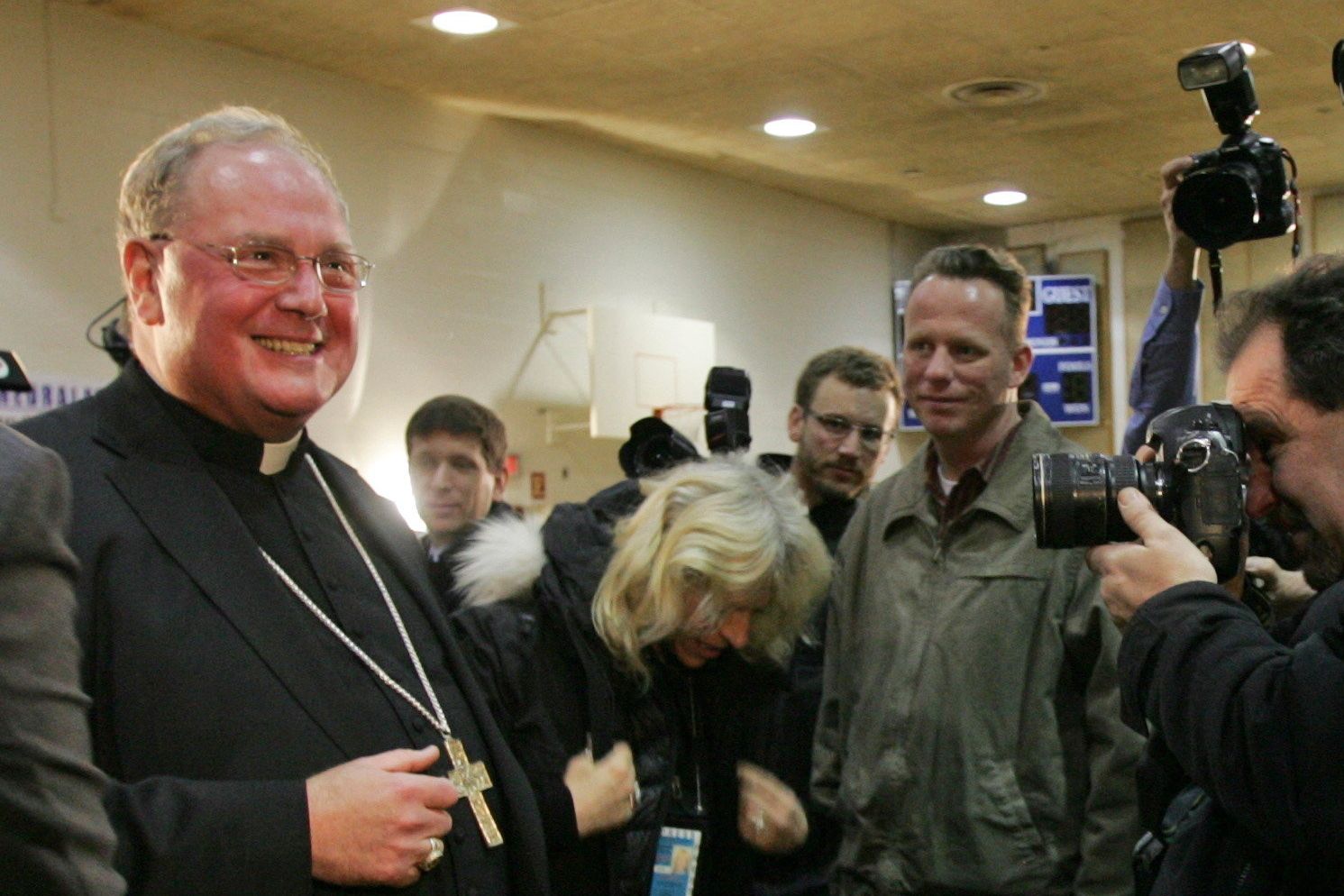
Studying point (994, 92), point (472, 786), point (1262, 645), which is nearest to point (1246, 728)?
point (1262, 645)

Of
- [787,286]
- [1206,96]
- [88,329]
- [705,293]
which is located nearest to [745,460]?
[1206,96]

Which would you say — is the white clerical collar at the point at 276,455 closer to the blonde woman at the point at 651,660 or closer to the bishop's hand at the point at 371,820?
the bishop's hand at the point at 371,820

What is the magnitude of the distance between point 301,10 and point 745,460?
3.06 metres

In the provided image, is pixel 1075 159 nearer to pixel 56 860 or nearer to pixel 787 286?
pixel 787 286

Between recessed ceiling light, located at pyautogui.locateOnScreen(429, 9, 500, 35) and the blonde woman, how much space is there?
9.54 ft

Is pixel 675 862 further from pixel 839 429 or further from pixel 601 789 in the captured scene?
pixel 839 429

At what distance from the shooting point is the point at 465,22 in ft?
15.9

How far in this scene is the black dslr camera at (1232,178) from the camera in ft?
7.56

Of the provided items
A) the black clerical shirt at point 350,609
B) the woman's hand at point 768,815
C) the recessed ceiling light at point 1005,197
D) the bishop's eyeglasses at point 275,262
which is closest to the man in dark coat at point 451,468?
the woman's hand at point 768,815

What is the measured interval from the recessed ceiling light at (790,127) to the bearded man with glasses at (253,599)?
4.90 metres

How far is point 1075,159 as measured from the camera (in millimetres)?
7133

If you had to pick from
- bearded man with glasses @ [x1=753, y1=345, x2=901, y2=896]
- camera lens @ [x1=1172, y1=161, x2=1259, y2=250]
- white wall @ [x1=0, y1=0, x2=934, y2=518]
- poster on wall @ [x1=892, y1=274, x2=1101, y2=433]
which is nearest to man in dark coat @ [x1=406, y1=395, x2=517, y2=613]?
bearded man with glasses @ [x1=753, y1=345, x2=901, y2=896]

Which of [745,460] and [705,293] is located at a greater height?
[705,293]

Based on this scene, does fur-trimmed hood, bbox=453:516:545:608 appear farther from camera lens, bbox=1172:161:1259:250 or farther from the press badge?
camera lens, bbox=1172:161:1259:250
